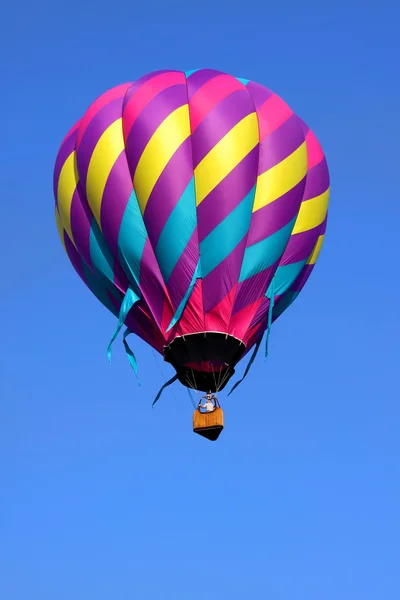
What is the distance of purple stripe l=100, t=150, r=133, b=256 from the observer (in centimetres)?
3719

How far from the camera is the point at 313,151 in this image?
38.7 meters

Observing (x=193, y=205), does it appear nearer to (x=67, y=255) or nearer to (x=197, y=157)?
(x=197, y=157)

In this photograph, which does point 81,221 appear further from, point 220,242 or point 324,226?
point 324,226

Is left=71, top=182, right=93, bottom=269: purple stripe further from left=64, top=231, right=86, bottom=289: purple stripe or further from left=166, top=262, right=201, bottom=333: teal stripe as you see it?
left=166, top=262, right=201, bottom=333: teal stripe

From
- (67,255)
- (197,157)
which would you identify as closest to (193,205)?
(197,157)

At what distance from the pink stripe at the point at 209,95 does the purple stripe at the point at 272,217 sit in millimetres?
1753

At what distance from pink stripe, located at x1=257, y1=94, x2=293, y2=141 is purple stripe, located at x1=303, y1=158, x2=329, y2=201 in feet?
3.40

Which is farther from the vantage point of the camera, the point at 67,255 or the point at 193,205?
the point at 67,255

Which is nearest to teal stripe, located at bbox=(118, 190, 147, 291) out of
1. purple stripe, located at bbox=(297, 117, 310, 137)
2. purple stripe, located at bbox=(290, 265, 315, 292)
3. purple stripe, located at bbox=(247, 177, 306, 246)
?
purple stripe, located at bbox=(247, 177, 306, 246)

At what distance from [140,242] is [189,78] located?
2.95 metres

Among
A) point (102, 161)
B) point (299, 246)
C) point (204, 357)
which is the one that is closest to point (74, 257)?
point (102, 161)

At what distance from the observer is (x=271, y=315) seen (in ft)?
123

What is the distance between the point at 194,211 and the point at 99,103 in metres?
2.72

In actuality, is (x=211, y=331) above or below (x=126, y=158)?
below
